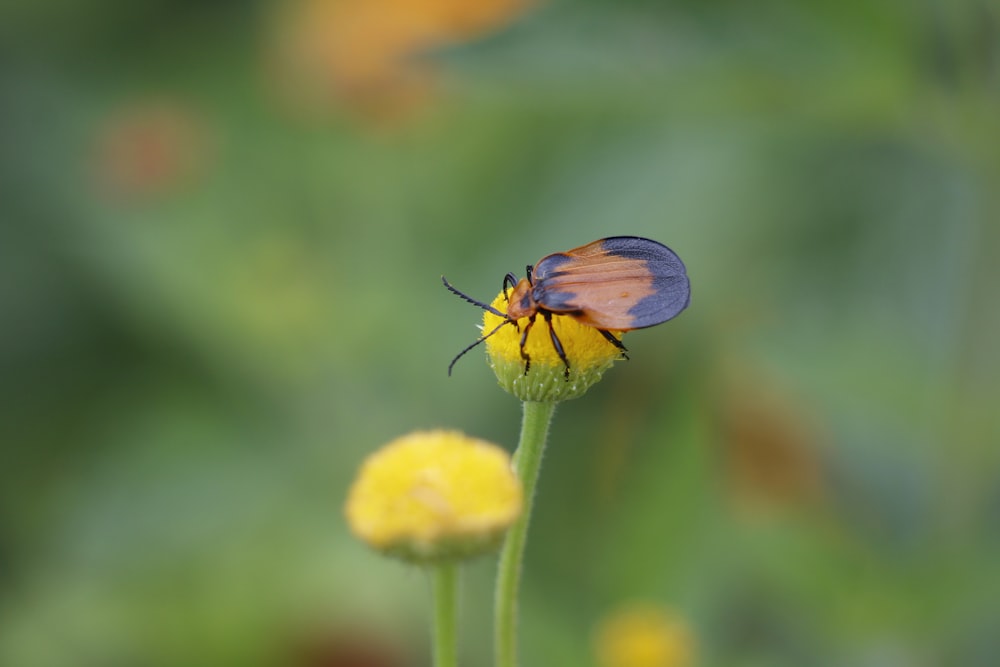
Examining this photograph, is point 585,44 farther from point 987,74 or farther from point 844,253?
point 844,253

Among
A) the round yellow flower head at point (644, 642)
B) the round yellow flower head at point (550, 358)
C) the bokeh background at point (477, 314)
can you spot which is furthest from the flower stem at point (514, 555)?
the bokeh background at point (477, 314)

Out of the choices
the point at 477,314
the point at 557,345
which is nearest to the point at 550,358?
the point at 557,345

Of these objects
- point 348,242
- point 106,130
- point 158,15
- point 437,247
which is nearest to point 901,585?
point 437,247

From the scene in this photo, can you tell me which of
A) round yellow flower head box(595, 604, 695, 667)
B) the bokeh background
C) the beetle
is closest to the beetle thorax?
the beetle

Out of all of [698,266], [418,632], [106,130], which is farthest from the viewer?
[106,130]

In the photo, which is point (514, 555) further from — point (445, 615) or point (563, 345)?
point (563, 345)

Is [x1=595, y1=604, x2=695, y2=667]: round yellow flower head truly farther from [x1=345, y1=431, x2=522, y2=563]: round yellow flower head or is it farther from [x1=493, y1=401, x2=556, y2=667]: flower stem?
Result: [x1=345, y1=431, x2=522, y2=563]: round yellow flower head
